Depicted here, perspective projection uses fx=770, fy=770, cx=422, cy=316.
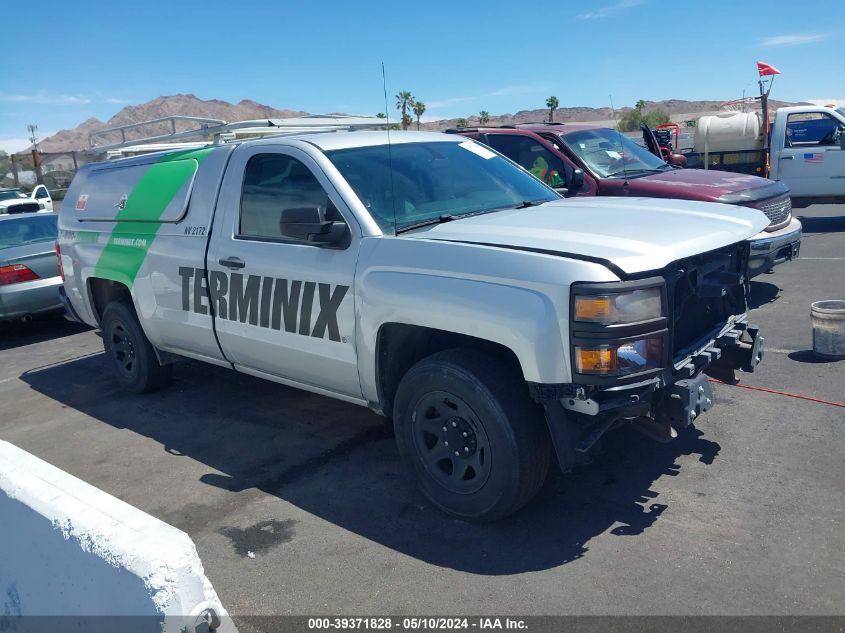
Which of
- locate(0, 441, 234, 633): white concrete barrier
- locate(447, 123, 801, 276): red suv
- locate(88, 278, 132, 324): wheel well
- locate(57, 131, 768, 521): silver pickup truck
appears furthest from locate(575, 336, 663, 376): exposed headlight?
locate(88, 278, 132, 324): wheel well

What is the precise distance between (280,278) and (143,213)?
1.87 meters

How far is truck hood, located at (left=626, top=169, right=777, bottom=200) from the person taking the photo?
7.91 m

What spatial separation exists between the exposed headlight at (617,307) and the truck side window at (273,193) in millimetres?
1756

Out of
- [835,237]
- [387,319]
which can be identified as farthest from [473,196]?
[835,237]

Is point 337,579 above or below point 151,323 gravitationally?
below

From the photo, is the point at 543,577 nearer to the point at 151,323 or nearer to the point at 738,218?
the point at 738,218

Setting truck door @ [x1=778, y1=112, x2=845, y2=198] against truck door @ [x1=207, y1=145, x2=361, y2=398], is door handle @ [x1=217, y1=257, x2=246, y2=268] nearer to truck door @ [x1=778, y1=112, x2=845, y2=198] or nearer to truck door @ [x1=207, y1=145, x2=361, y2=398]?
truck door @ [x1=207, y1=145, x2=361, y2=398]

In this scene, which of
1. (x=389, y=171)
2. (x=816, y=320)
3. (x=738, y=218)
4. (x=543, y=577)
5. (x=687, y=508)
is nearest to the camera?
(x=543, y=577)

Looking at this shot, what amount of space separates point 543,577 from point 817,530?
135 cm

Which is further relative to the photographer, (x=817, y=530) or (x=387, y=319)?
(x=387, y=319)

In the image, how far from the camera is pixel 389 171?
15.5 feet

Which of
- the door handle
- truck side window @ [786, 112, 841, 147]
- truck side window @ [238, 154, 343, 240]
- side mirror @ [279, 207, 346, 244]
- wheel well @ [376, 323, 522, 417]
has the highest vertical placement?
truck side window @ [786, 112, 841, 147]

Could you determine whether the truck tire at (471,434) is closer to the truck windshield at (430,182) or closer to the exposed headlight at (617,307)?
the exposed headlight at (617,307)

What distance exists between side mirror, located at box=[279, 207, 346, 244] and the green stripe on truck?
1.60 m
